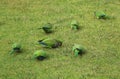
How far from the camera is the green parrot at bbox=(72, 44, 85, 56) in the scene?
4.32 m

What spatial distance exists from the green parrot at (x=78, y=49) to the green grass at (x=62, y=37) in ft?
0.21

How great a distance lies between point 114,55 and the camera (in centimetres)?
430

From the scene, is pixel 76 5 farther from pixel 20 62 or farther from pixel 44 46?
pixel 20 62

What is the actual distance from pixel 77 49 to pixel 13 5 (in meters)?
2.23

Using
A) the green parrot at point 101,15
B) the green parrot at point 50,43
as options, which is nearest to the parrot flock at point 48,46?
the green parrot at point 50,43

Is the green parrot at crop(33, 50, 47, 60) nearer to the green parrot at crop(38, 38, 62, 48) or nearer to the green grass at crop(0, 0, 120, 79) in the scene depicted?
the green grass at crop(0, 0, 120, 79)

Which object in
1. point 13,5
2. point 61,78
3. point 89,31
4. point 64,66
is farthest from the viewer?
point 13,5

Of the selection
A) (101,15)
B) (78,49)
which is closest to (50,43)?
(78,49)

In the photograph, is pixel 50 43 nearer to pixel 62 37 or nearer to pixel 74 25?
pixel 62 37

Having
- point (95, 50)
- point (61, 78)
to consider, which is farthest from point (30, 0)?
point (61, 78)

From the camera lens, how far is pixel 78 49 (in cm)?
432

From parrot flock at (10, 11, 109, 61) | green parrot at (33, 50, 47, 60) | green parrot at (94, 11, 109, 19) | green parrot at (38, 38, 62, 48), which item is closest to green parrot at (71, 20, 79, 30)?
parrot flock at (10, 11, 109, 61)

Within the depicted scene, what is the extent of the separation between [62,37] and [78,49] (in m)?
0.59

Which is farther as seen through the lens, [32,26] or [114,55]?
[32,26]
